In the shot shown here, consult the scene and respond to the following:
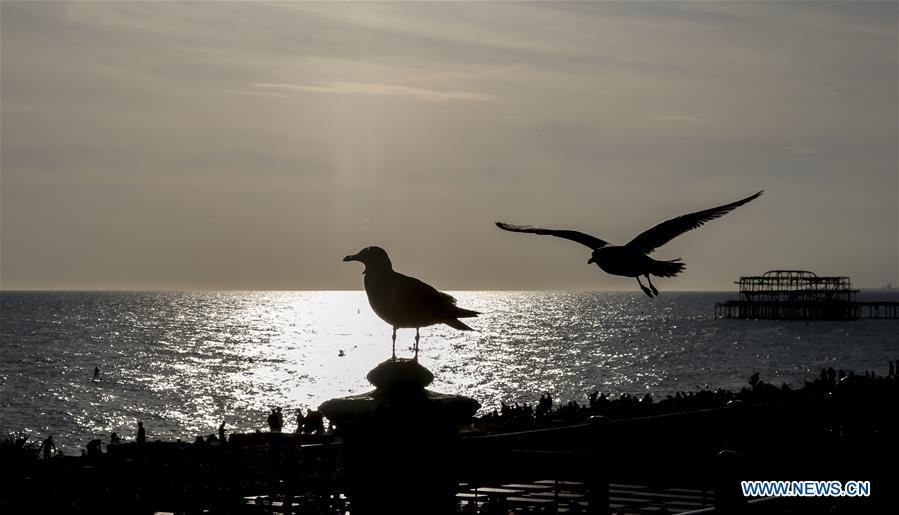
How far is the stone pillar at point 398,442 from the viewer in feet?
15.9

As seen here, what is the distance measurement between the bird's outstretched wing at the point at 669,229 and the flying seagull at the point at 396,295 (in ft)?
12.1

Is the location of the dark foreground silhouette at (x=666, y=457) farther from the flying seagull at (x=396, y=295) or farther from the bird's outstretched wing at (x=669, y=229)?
the bird's outstretched wing at (x=669, y=229)

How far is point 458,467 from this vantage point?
15.0 feet

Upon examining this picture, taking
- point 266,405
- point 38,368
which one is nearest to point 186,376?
point 38,368

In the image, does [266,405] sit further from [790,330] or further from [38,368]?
[790,330]

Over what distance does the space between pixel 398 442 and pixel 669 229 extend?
5.05 m

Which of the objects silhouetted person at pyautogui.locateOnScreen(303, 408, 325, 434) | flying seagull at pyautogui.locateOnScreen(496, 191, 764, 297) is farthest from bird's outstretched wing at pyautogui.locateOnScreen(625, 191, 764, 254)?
silhouetted person at pyautogui.locateOnScreen(303, 408, 325, 434)

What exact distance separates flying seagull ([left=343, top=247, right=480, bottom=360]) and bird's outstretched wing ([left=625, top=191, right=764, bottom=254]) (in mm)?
3695

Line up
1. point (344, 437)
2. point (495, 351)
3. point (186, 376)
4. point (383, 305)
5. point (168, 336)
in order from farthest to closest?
point (168, 336)
point (495, 351)
point (186, 376)
point (383, 305)
point (344, 437)

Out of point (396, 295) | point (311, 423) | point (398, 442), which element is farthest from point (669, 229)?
point (311, 423)

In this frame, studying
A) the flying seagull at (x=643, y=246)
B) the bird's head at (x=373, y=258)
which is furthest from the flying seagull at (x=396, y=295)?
the flying seagull at (x=643, y=246)

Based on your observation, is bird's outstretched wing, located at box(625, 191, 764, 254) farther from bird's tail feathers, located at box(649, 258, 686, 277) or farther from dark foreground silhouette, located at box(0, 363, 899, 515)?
dark foreground silhouette, located at box(0, 363, 899, 515)

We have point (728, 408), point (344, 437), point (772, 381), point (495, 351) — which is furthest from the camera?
point (495, 351)

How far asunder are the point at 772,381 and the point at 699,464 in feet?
271
